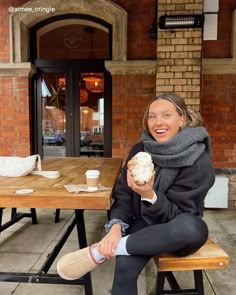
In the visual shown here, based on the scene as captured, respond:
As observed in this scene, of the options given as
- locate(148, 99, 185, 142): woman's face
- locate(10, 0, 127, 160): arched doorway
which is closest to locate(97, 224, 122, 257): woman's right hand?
locate(148, 99, 185, 142): woman's face

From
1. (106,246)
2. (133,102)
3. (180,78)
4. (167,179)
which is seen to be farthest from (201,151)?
(133,102)

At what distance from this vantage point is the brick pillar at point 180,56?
3.01 m

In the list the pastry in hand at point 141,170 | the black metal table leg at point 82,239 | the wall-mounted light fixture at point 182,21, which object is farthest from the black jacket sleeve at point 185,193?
the wall-mounted light fixture at point 182,21

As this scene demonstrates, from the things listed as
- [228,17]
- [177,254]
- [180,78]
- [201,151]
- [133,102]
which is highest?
[228,17]

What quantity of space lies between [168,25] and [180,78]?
1.85 feet

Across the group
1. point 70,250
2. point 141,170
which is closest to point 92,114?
point 70,250

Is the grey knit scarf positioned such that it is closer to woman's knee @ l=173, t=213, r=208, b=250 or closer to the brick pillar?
woman's knee @ l=173, t=213, r=208, b=250

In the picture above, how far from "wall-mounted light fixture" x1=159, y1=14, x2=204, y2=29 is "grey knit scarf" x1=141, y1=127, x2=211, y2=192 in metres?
1.91

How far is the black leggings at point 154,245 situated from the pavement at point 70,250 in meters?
0.69

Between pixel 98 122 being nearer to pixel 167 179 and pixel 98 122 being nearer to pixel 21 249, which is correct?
pixel 21 249

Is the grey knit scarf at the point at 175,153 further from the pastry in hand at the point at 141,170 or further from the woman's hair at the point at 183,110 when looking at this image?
the pastry in hand at the point at 141,170

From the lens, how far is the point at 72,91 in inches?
162

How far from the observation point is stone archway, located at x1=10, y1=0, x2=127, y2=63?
12.0 ft

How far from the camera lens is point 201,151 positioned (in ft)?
4.60
